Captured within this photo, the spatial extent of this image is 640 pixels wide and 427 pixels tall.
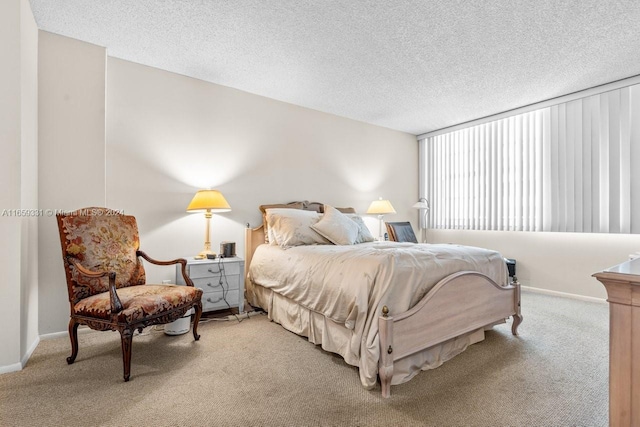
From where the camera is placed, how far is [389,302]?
1883mm

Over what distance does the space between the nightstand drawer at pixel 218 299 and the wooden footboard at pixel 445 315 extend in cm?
180

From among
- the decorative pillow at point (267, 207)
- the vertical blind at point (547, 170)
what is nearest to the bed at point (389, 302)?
the decorative pillow at point (267, 207)

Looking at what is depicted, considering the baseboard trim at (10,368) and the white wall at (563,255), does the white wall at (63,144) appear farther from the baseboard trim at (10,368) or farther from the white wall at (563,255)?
the white wall at (563,255)

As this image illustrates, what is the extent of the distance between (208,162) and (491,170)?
4.21m

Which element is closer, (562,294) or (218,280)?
(218,280)

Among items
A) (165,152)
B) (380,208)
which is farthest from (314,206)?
(165,152)

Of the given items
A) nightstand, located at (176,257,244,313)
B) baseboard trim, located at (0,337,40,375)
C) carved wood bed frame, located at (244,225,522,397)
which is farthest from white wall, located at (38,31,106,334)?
carved wood bed frame, located at (244,225,522,397)

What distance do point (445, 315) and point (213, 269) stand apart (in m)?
2.12

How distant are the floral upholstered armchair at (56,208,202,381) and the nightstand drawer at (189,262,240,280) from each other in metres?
0.34

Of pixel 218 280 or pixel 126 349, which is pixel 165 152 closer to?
pixel 218 280

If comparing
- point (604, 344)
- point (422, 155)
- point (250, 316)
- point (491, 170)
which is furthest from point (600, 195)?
point (250, 316)

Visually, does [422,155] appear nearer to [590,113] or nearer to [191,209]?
[590,113]

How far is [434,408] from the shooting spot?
1.67m

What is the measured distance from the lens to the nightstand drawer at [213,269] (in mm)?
2910
